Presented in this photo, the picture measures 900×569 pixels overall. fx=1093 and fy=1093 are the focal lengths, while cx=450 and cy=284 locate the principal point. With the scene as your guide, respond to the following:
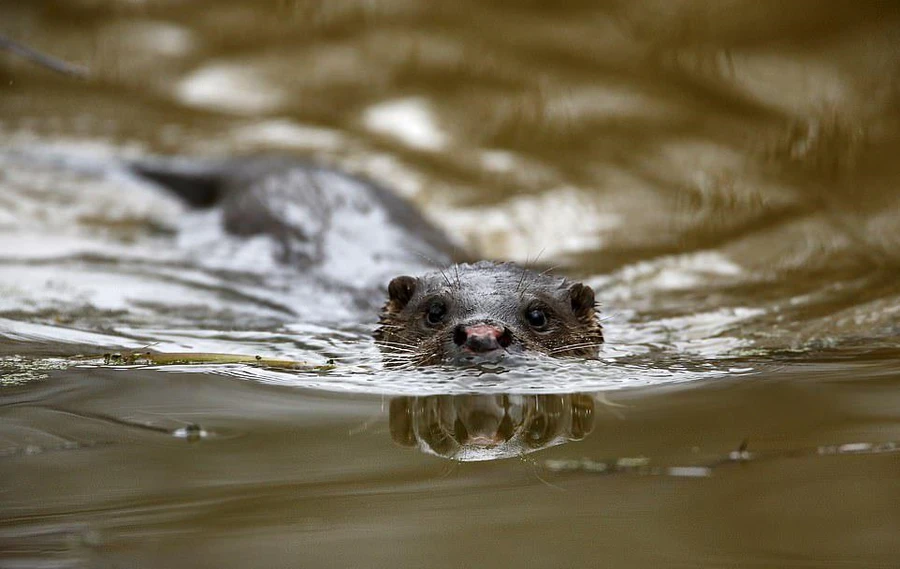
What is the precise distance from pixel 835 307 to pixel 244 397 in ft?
9.21

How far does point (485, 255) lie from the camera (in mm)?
6234

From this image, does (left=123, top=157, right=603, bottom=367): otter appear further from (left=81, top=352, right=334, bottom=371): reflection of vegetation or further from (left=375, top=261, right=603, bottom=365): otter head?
(left=81, top=352, right=334, bottom=371): reflection of vegetation

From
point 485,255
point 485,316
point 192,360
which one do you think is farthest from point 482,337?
point 485,255

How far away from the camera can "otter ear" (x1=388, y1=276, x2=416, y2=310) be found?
393 cm

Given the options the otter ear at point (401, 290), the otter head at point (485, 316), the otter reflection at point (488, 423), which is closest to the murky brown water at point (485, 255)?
the otter reflection at point (488, 423)

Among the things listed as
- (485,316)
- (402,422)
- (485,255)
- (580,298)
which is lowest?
(402,422)

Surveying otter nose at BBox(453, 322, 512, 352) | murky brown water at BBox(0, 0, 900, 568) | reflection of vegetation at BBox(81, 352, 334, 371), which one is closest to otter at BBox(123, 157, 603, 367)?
otter nose at BBox(453, 322, 512, 352)

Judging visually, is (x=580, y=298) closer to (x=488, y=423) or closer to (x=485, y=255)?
(x=488, y=423)

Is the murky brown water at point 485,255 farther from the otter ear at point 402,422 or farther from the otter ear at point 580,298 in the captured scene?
the otter ear at point 580,298

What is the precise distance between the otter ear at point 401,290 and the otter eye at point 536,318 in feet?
1.61

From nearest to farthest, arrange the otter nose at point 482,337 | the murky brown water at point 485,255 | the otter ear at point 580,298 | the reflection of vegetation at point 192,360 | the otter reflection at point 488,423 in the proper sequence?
1. the murky brown water at point 485,255
2. the otter reflection at point 488,423
3. the otter nose at point 482,337
4. the reflection of vegetation at point 192,360
5. the otter ear at point 580,298

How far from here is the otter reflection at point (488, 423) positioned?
229cm

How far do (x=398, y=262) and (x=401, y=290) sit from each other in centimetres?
117

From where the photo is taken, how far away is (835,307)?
4586mm
